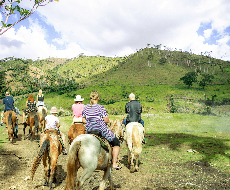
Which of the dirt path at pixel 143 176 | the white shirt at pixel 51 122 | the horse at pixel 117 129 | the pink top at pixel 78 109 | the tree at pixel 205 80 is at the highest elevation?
the tree at pixel 205 80

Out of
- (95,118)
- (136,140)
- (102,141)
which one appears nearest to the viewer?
(102,141)

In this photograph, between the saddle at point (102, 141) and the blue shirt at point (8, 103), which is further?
the blue shirt at point (8, 103)

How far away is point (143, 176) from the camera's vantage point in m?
6.89

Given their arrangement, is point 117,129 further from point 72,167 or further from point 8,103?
point 8,103

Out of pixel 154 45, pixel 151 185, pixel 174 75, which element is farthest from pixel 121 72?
pixel 151 185

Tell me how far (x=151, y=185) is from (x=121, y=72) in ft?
327

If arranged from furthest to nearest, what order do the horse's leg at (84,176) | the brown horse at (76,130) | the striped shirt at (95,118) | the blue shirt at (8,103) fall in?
the blue shirt at (8,103) < the brown horse at (76,130) < the striped shirt at (95,118) < the horse's leg at (84,176)

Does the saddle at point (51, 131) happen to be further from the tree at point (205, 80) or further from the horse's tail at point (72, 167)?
the tree at point (205, 80)

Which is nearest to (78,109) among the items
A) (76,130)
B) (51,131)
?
(76,130)

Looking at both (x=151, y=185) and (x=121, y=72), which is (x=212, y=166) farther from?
(x=121, y=72)

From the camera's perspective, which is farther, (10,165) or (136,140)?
(10,165)

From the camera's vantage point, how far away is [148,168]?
7789 mm

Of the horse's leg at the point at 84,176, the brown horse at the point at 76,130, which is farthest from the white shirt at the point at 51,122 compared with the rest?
the horse's leg at the point at 84,176

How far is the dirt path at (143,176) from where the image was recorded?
19.3ft
